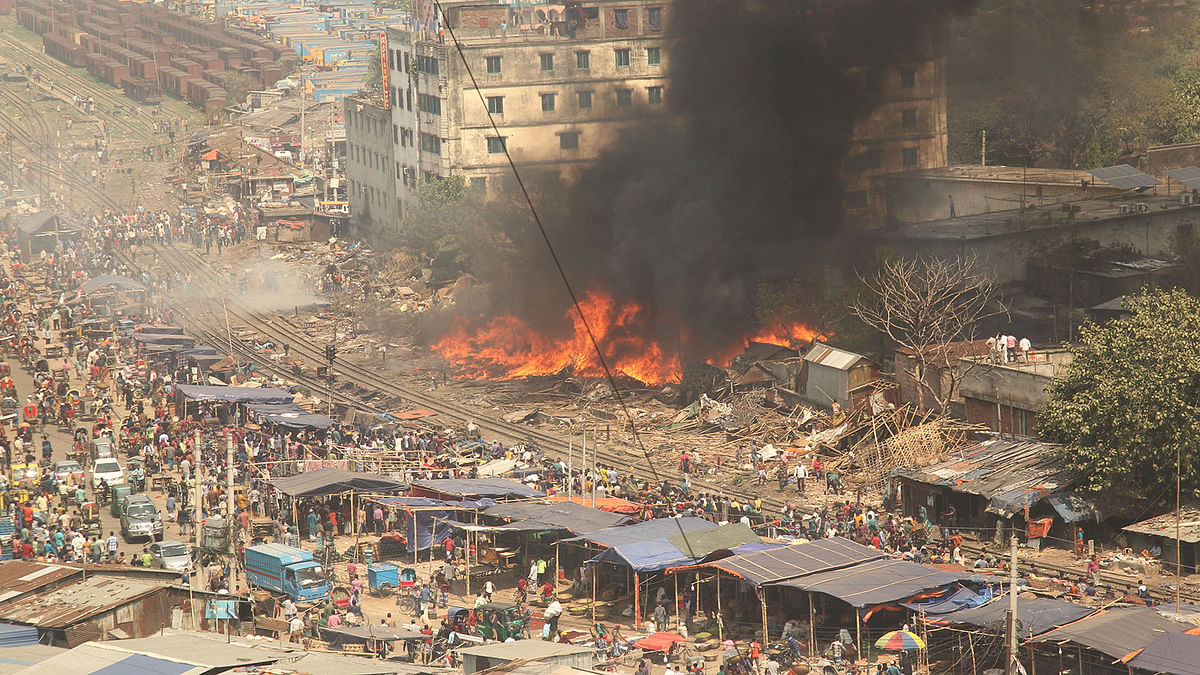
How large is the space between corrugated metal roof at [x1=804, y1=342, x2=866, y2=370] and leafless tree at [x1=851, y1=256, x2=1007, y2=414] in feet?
4.62

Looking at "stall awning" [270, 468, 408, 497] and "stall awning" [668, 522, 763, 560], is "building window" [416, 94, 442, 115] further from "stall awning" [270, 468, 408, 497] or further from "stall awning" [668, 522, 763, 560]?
"stall awning" [668, 522, 763, 560]

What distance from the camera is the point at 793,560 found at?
3906 centimetres

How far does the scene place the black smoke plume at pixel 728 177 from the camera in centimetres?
6969

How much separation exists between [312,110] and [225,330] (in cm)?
5767

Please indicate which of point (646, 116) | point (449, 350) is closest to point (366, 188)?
point (646, 116)

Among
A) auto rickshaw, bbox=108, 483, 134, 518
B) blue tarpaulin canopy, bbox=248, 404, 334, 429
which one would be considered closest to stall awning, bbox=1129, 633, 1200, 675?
auto rickshaw, bbox=108, 483, 134, 518

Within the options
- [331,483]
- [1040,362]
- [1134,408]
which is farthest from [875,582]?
[1040,362]

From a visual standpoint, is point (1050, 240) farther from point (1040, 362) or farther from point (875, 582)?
point (875, 582)

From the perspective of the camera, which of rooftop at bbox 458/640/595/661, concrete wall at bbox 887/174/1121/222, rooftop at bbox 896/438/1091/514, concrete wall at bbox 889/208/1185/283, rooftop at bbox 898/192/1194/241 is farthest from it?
concrete wall at bbox 887/174/1121/222

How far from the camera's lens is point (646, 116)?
8256 cm

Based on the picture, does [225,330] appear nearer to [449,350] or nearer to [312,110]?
[449,350]

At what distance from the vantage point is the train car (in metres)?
144

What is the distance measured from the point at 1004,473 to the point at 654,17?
45739 millimetres

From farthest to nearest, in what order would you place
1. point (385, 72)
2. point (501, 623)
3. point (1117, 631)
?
point (385, 72), point (501, 623), point (1117, 631)
